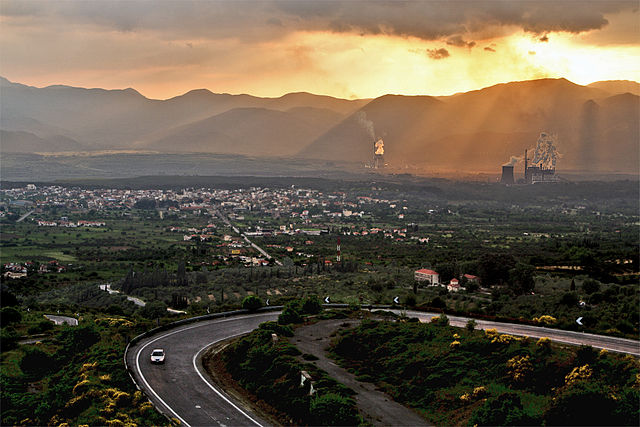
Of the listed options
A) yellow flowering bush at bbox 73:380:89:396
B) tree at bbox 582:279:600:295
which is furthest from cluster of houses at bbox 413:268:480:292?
yellow flowering bush at bbox 73:380:89:396

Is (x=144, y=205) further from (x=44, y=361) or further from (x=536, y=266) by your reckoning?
(x=44, y=361)

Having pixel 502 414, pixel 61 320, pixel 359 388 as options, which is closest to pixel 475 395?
pixel 502 414

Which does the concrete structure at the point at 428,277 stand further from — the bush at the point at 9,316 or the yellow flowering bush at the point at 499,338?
the bush at the point at 9,316

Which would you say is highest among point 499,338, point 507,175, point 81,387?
point 507,175

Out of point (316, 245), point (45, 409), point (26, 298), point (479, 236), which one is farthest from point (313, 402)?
point (479, 236)

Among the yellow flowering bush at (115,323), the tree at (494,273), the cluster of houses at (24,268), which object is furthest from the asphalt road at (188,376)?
the cluster of houses at (24,268)

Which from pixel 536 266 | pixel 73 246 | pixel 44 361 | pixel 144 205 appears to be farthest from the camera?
pixel 144 205

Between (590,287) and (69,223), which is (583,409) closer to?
(590,287)
